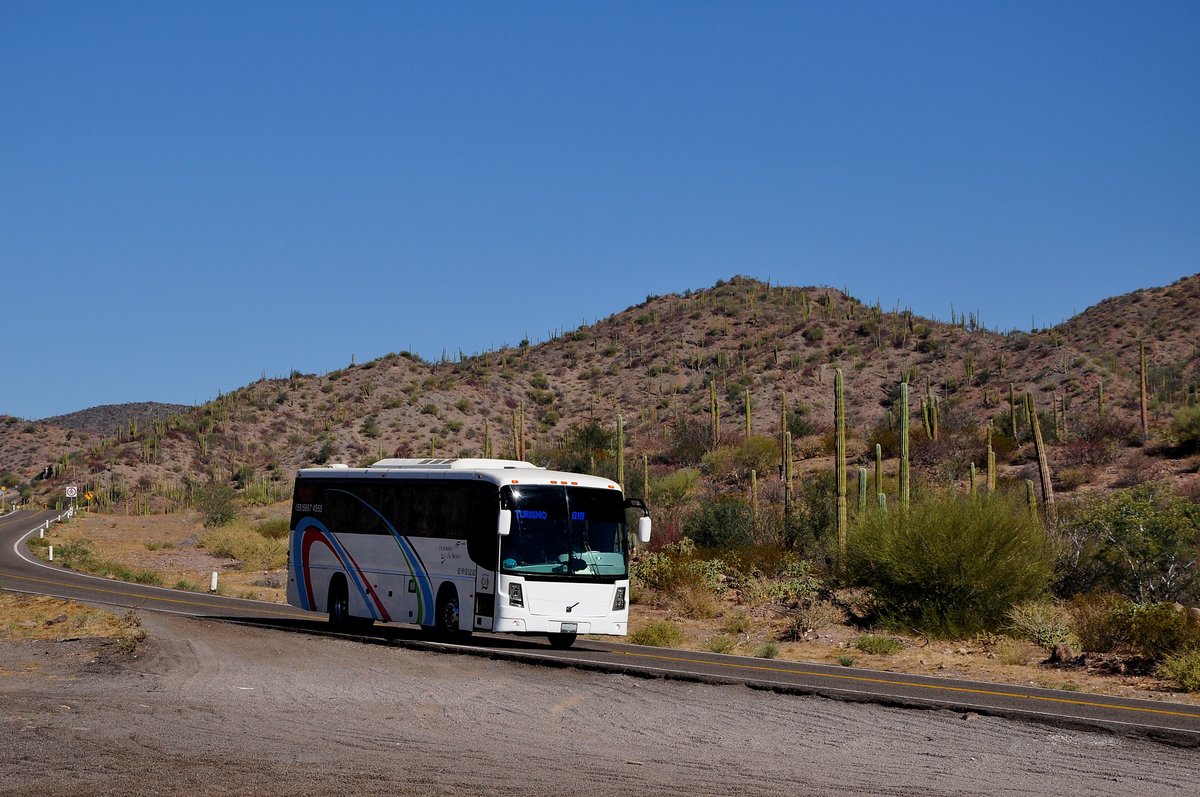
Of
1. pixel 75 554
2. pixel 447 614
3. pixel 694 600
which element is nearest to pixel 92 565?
pixel 75 554

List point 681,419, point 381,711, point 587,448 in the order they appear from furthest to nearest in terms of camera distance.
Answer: point 681,419
point 587,448
point 381,711

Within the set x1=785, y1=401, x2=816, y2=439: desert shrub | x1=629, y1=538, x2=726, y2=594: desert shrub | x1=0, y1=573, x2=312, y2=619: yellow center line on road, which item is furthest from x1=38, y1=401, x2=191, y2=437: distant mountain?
x1=629, y1=538, x2=726, y2=594: desert shrub

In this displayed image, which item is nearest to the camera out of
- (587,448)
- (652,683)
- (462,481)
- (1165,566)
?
(652,683)

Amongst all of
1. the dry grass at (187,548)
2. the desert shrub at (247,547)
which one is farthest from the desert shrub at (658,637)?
the desert shrub at (247,547)

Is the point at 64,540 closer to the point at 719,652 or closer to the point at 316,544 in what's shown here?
the point at 316,544

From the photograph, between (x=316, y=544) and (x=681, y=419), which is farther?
(x=681, y=419)

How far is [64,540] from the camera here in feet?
208

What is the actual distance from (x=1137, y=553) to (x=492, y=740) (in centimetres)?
2227

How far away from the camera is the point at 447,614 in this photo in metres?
22.8

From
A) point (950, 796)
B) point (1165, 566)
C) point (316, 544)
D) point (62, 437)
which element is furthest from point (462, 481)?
point (62, 437)

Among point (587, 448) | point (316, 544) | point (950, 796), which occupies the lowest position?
point (950, 796)

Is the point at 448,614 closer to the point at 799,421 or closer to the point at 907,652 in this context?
the point at 907,652

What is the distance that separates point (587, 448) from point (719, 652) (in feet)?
146

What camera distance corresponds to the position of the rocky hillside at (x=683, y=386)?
254 ft
